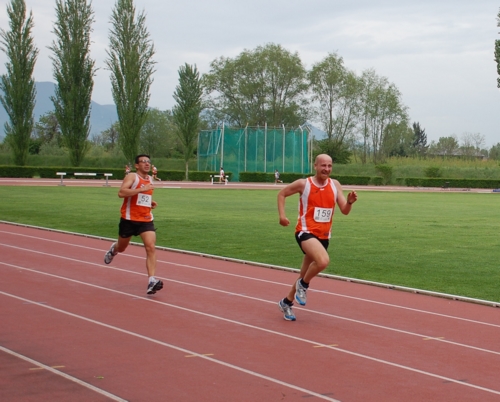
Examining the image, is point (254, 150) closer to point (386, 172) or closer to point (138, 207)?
point (386, 172)

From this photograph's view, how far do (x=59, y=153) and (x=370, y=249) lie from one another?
7188cm

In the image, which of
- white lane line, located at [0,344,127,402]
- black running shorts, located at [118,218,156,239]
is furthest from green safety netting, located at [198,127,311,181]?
white lane line, located at [0,344,127,402]

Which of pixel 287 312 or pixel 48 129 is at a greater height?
pixel 48 129

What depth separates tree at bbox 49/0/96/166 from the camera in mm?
59938

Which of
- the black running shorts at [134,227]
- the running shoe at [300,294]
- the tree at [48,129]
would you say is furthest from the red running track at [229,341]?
the tree at [48,129]

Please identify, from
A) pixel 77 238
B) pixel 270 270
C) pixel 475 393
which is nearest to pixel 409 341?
pixel 475 393

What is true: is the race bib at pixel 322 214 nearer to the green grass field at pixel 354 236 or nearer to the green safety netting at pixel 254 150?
the green grass field at pixel 354 236

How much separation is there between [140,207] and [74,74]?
52850 mm

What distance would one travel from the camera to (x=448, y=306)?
9.79m

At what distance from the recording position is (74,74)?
2386 inches

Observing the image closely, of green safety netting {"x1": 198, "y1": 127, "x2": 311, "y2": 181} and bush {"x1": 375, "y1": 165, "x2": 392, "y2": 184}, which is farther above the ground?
green safety netting {"x1": 198, "y1": 127, "x2": 311, "y2": 181}

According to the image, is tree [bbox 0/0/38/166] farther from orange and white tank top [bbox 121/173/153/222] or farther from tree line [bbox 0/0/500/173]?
orange and white tank top [bbox 121/173/153/222]

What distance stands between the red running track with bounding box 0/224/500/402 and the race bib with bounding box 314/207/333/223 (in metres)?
1.15

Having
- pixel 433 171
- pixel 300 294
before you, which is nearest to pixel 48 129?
pixel 433 171
